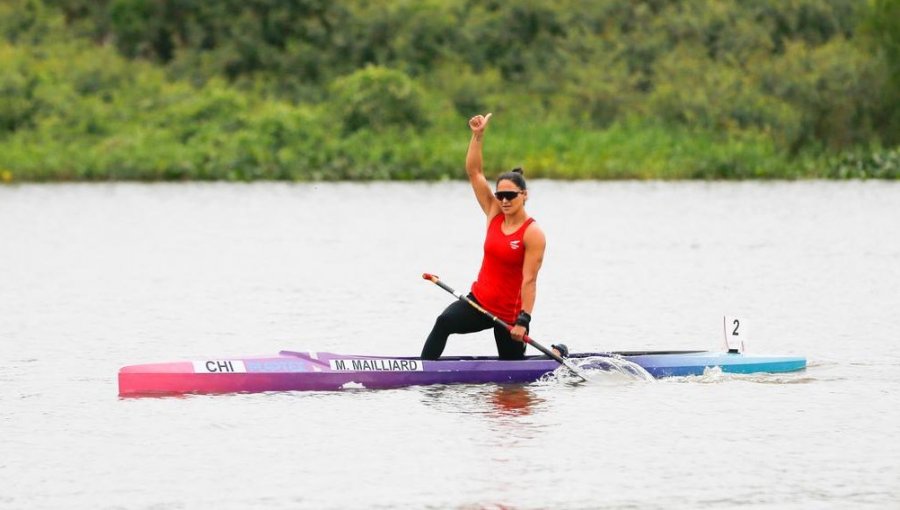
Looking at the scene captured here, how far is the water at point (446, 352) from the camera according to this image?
1253 cm

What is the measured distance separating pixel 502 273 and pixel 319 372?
1.89 metres

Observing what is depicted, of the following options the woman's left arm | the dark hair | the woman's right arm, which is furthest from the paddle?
the dark hair

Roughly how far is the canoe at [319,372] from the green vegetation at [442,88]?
35.7 m

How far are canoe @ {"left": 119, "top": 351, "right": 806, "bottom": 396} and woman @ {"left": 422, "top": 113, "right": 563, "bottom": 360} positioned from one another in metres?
0.26

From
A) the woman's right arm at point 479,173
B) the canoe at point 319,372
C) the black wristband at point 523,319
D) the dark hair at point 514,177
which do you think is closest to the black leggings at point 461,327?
the canoe at point 319,372

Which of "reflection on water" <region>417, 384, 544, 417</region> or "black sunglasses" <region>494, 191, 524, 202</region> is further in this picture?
"reflection on water" <region>417, 384, 544, 417</region>

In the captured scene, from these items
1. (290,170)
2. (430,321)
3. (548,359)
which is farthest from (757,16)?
(548,359)

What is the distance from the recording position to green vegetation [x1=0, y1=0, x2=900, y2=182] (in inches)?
2073

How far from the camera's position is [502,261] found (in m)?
15.5

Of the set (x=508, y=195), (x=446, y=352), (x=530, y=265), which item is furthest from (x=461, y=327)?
(x=446, y=352)

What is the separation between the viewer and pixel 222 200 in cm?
4744

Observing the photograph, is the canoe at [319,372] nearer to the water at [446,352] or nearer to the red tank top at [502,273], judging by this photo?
the water at [446,352]

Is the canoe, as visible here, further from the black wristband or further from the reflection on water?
the black wristband

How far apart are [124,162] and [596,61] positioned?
55.0 feet
